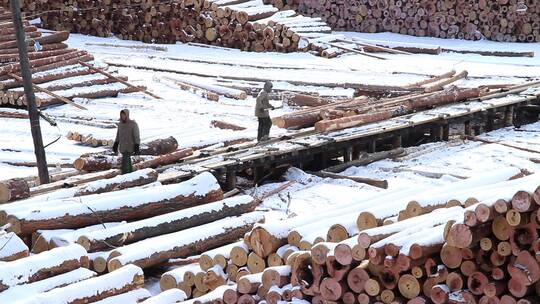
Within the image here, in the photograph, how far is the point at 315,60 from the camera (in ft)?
82.1

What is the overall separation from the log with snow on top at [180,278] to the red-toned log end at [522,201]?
148 inches

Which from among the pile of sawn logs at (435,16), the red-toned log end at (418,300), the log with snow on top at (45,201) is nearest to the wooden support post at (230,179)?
the log with snow on top at (45,201)

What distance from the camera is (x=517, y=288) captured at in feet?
22.5

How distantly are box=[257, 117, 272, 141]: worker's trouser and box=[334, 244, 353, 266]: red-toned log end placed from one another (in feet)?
24.5

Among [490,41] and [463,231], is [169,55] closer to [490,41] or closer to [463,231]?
[490,41]

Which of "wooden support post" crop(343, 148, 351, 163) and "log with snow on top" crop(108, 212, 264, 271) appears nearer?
"log with snow on top" crop(108, 212, 264, 271)

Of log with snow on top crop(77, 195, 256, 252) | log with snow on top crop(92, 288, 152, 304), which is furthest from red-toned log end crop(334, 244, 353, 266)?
log with snow on top crop(77, 195, 256, 252)

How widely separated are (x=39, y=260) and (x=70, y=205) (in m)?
1.50

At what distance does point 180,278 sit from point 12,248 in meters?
1.79

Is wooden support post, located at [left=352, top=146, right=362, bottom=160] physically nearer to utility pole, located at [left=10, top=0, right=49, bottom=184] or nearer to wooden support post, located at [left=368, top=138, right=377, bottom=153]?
wooden support post, located at [left=368, top=138, right=377, bottom=153]

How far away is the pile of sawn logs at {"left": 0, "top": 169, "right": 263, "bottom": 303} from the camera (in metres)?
8.93

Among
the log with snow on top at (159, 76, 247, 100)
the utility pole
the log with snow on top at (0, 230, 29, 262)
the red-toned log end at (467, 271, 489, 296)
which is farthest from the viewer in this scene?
the log with snow on top at (159, 76, 247, 100)

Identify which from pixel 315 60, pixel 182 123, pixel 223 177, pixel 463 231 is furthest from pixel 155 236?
pixel 315 60

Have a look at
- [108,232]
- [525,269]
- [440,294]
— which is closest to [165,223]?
[108,232]
